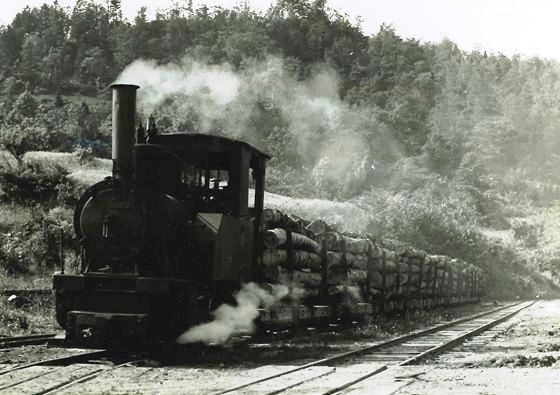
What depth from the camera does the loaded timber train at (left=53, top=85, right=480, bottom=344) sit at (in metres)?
9.84

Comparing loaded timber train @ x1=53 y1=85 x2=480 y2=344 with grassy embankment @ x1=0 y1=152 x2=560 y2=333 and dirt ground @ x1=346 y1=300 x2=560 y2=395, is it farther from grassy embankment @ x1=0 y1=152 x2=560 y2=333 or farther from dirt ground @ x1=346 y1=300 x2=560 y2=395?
grassy embankment @ x1=0 y1=152 x2=560 y2=333

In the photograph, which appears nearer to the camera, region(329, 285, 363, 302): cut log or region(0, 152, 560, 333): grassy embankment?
region(329, 285, 363, 302): cut log

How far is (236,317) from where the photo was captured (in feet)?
37.5

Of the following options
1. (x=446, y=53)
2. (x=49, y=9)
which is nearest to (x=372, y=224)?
(x=446, y=53)

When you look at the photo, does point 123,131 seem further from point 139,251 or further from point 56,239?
point 56,239

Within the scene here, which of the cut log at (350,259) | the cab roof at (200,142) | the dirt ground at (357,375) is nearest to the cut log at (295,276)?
the cut log at (350,259)

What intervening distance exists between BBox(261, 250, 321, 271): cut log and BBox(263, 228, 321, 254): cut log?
11 centimetres

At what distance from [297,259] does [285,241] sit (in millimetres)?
693

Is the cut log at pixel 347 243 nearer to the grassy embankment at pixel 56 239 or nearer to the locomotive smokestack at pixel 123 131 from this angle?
the grassy embankment at pixel 56 239

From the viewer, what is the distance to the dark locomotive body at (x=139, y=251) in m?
9.80

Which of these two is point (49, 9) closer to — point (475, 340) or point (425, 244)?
point (425, 244)

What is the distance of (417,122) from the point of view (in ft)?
323

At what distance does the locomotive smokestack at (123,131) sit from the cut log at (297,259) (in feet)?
10.3

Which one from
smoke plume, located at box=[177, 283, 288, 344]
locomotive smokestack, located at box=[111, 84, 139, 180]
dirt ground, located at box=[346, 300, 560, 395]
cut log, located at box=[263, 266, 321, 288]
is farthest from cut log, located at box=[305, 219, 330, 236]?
locomotive smokestack, located at box=[111, 84, 139, 180]
